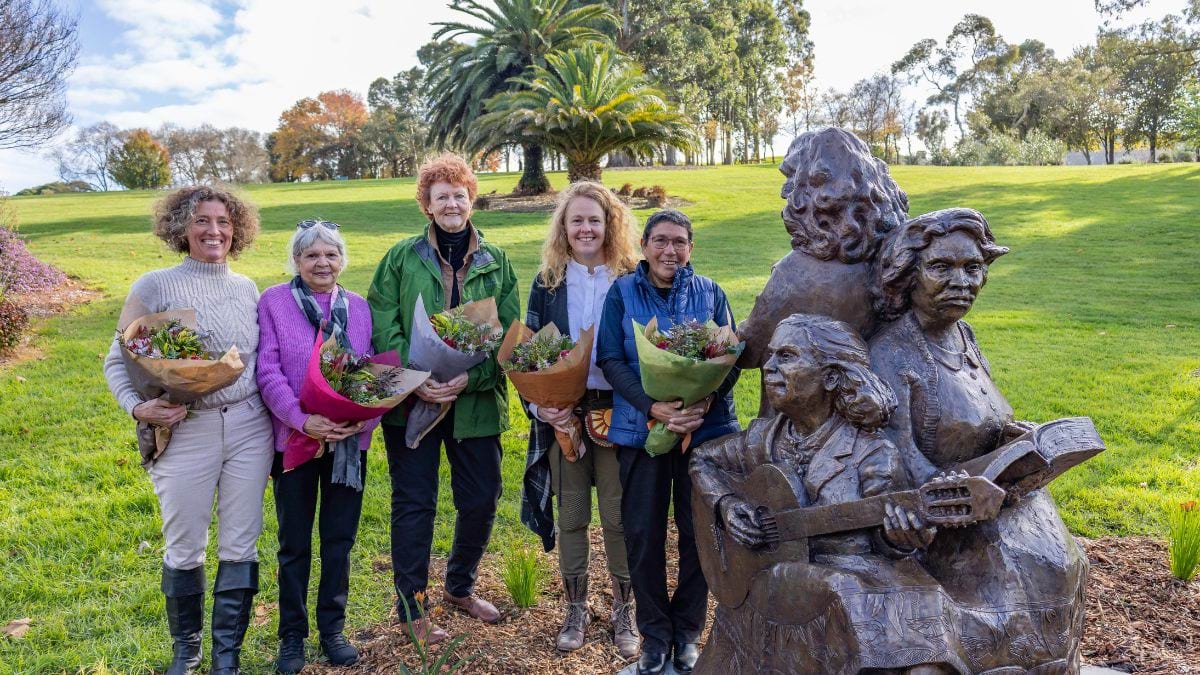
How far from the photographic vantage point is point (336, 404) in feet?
11.5

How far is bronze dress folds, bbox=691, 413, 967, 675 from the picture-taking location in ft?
7.54

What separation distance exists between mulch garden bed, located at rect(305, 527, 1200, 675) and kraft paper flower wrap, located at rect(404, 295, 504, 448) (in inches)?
38.5

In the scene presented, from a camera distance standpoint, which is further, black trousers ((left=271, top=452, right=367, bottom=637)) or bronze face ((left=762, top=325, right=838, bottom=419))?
black trousers ((left=271, top=452, right=367, bottom=637))

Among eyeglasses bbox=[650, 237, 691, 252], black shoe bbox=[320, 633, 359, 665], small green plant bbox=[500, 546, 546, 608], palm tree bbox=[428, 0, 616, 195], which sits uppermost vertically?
palm tree bbox=[428, 0, 616, 195]

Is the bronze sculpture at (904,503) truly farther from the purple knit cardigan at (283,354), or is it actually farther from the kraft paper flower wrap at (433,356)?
the purple knit cardigan at (283,354)

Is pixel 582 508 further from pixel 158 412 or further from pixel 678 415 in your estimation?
pixel 158 412

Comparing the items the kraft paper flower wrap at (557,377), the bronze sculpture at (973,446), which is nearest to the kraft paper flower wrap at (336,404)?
the kraft paper flower wrap at (557,377)

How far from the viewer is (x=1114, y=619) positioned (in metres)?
4.14

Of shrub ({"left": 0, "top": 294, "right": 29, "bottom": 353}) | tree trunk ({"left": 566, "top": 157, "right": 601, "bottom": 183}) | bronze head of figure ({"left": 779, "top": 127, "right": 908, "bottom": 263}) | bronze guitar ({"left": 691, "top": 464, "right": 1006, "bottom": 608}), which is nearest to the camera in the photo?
bronze guitar ({"left": 691, "top": 464, "right": 1006, "bottom": 608})

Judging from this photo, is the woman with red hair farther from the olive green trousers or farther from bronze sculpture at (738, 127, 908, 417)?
bronze sculpture at (738, 127, 908, 417)

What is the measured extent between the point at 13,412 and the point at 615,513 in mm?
6786

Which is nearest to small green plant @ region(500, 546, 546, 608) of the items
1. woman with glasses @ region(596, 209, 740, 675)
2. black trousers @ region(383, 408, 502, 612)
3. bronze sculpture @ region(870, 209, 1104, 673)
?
black trousers @ region(383, 408, 502, 612)

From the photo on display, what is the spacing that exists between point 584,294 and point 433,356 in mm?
798

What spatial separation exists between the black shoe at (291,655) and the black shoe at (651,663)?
5.56 ft
